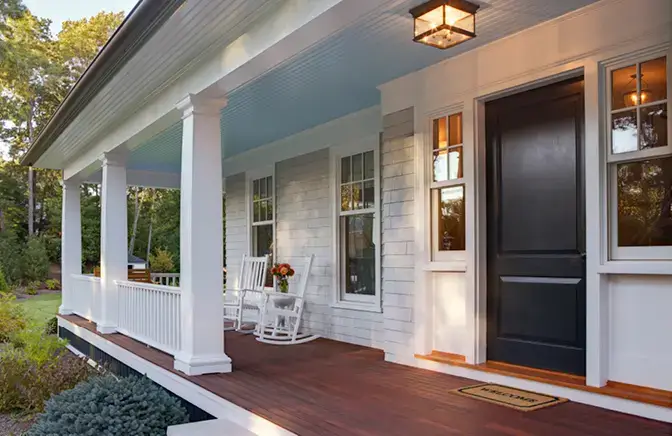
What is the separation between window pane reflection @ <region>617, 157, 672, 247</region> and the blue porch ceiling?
41.5 inches

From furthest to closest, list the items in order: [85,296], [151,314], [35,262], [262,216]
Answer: [35,262] → [85,296] → [262,216] → [151,314]

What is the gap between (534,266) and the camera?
154 inches

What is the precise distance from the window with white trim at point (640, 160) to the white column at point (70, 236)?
805cm

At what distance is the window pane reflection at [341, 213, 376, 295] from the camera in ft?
Result: 19.9

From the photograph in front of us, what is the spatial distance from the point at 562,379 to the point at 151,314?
146 inches

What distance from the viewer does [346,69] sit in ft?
15.3

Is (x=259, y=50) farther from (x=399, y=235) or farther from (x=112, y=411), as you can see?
(x=112, y=411)

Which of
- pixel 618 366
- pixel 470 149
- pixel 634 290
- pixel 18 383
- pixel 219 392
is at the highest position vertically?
pixel 470 149

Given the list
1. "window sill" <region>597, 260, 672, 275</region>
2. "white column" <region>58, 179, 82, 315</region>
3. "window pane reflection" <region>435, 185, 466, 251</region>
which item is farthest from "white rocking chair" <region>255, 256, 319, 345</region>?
"white column" <region>58, 179, 82, 315</region>

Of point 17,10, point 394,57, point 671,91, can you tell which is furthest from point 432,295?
point 17,10

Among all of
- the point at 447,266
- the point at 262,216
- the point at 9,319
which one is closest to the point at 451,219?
the point at 447,266

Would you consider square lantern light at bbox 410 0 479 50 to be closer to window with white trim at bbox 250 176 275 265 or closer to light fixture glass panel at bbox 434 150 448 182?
light fixture glass panel at bbox 434 150 448 182

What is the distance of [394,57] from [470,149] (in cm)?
90

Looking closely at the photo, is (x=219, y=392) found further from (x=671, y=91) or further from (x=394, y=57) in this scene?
(x=671, y=91)
